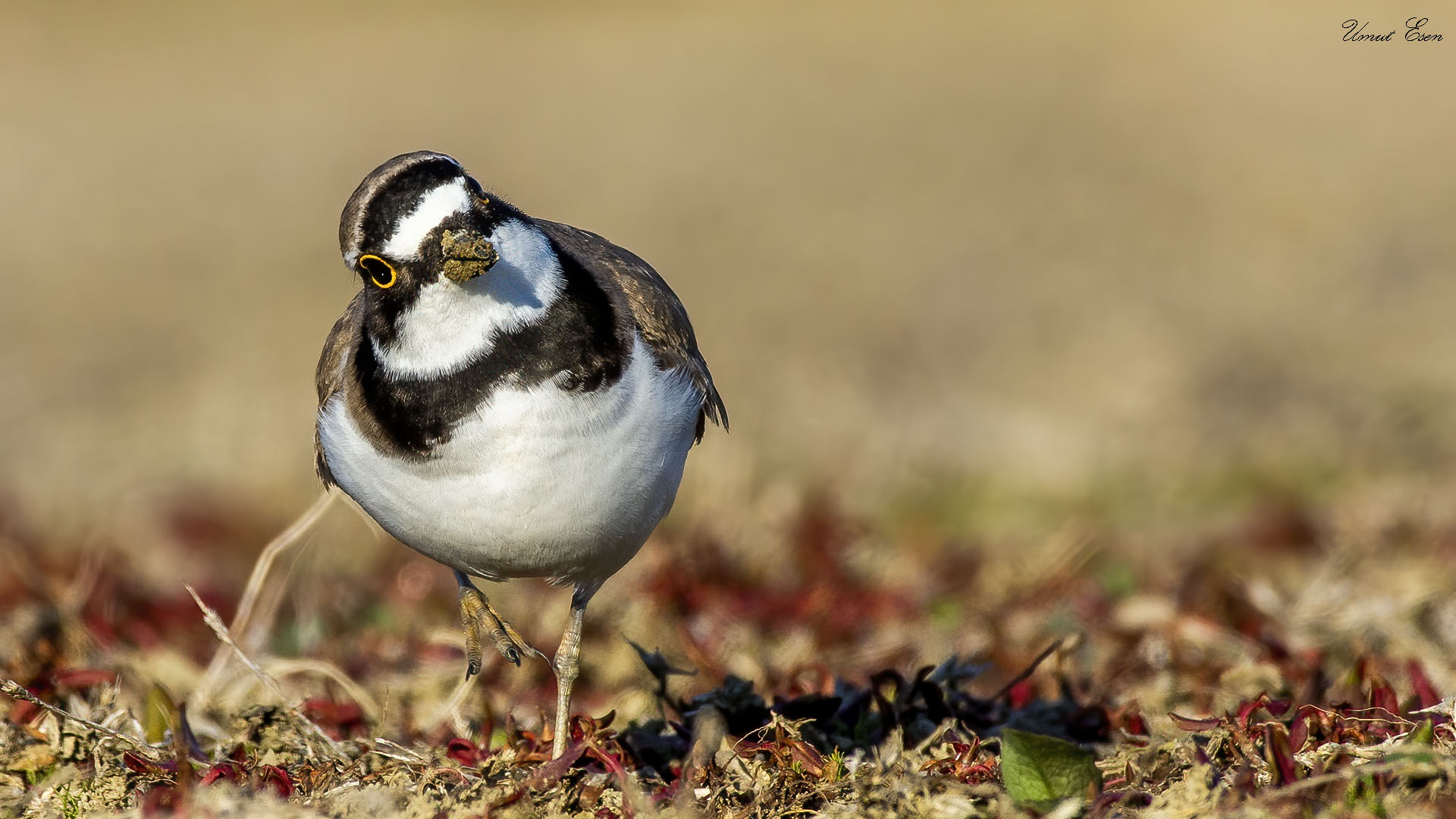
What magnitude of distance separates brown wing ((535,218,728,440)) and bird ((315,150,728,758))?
0.07 m

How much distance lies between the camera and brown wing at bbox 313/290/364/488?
4.40 m

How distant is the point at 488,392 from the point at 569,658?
1.21 meters

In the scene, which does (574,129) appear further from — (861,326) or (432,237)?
(432,237)

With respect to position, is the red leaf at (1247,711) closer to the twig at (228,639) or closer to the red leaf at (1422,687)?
the red leaf at (1422,687)

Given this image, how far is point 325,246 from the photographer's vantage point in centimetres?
1456

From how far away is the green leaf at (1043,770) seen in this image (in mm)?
3703

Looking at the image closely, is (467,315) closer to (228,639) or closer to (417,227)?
(417,227)

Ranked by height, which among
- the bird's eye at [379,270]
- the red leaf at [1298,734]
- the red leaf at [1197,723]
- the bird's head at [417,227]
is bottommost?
the red leaf at [1197,723]

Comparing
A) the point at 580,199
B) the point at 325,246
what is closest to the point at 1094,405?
the point at 580,199

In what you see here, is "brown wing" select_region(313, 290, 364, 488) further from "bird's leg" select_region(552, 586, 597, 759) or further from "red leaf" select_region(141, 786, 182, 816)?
"red leaf" select_region(141, 786, 182, 816)

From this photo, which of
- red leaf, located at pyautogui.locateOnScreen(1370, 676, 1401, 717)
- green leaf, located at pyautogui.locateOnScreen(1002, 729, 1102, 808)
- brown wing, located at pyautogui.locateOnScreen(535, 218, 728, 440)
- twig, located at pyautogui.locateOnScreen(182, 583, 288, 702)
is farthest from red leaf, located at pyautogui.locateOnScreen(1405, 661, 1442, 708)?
twig, located at pyautogui.locateOnScreen(182, 583, 288, 702)

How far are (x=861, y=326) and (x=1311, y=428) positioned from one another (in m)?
3.72

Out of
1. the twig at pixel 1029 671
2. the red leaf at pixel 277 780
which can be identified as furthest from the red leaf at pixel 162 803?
the twig at pixel 1029 671

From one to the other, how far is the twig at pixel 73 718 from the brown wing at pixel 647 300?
1.79 m
